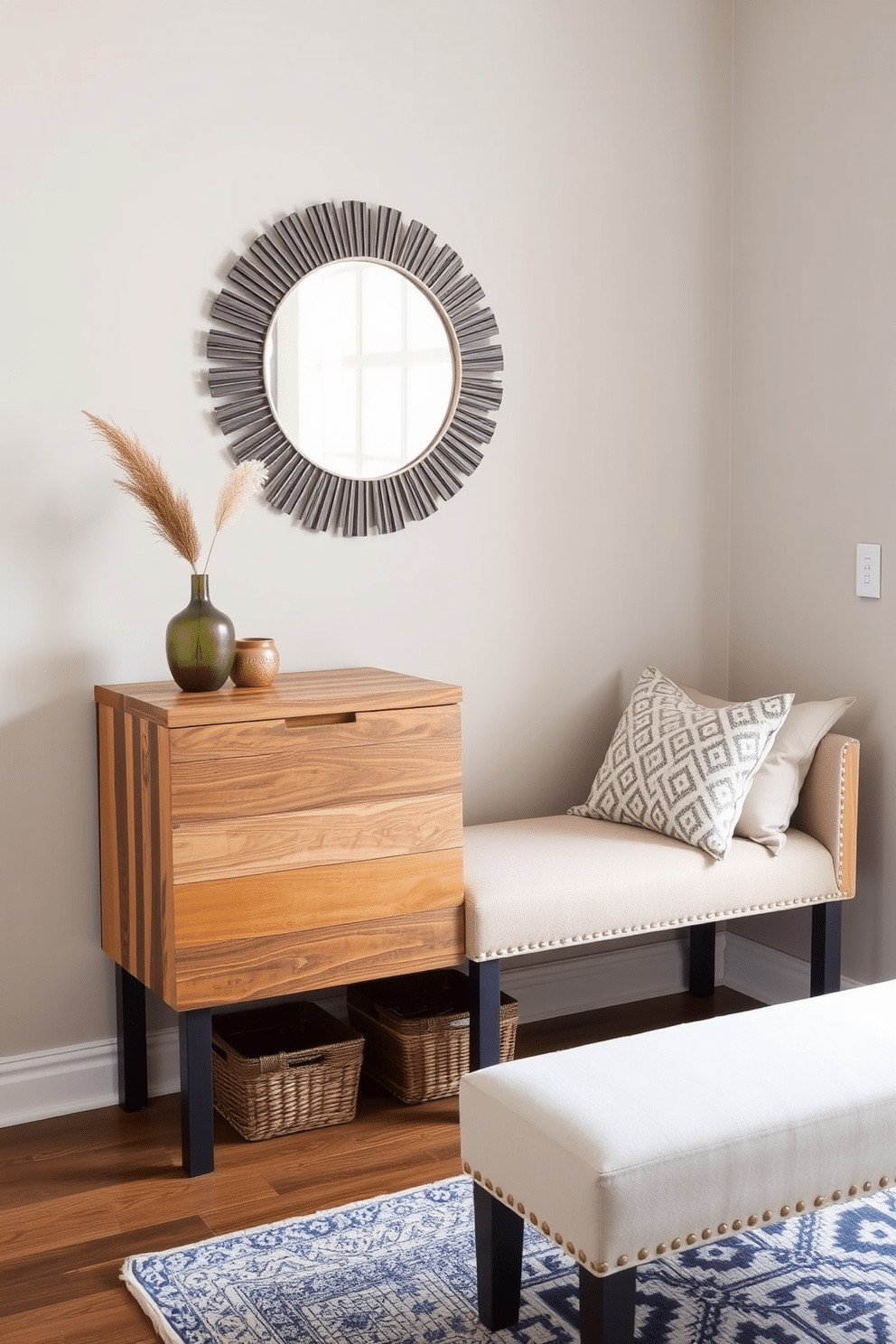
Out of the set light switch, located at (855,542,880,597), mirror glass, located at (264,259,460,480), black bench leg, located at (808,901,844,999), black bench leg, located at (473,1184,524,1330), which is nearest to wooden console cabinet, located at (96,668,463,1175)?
mirror glass, located at (264,259,460,480)

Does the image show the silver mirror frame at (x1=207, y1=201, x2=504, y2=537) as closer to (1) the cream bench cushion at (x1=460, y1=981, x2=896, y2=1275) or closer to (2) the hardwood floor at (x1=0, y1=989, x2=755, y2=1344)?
(2) the hardwood floor at (x1=0, y1=989, x2=755, y2=1344)

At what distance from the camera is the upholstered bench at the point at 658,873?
2.73 metres

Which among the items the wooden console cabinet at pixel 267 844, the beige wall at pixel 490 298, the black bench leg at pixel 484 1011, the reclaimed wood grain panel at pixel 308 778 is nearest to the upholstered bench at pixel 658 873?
the black bench leg at pixel 484 1011

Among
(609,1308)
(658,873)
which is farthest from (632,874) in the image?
(609,1308)

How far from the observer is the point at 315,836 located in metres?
2.57

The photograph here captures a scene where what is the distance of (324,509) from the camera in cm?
302

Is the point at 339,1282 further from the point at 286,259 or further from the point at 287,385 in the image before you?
the point at 286,259

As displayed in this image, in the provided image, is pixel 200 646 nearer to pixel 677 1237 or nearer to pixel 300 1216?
pixel 300 1216

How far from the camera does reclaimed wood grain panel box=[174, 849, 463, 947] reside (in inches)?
96.9

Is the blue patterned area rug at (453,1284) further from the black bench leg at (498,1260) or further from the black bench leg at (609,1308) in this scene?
the black bench leg at (609,1308)

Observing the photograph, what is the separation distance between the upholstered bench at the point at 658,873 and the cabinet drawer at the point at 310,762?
0.27 m

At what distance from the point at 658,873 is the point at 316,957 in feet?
Answer: 2.45

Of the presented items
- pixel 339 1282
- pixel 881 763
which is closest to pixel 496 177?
pixel 881 763

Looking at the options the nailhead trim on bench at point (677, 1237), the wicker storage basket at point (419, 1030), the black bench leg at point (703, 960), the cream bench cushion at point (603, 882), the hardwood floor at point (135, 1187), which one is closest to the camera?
the nailhead trim on bench at point (677, 1237)
